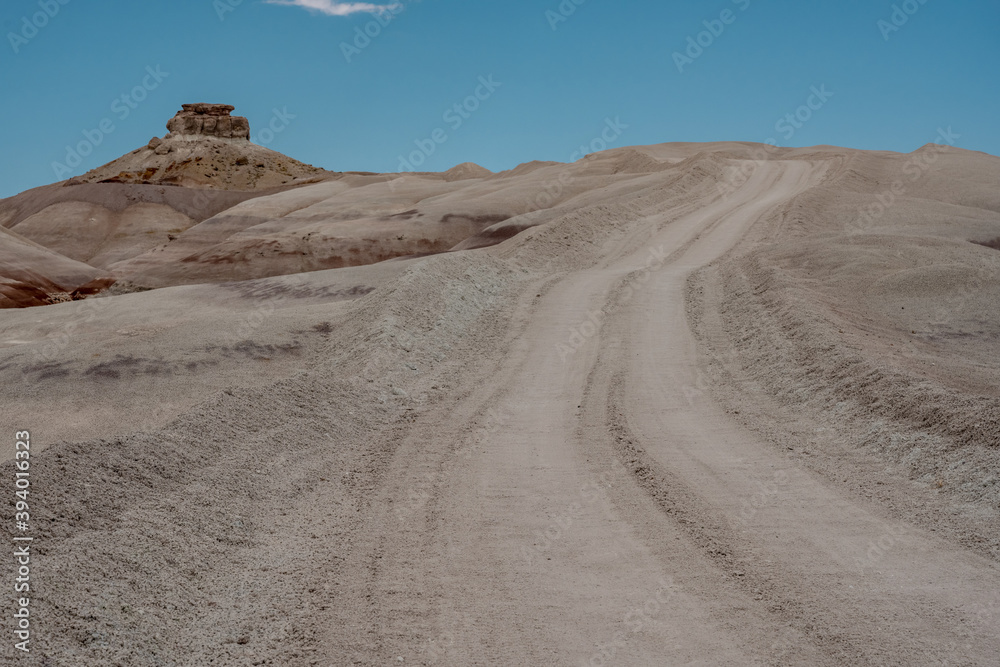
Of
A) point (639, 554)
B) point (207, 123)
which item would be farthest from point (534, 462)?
point (207, 123)

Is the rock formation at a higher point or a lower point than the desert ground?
higher

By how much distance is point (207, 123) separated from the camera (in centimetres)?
10731

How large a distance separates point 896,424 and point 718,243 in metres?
16.5

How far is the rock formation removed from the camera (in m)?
107

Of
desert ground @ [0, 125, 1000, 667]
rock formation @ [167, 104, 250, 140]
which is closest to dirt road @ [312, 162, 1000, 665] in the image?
desert ground @ [0, 125, 1000, 667]

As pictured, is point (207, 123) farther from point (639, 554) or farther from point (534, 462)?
point (639, 554)

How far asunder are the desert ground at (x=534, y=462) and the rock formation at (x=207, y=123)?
89858 mm

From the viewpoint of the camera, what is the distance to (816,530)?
25.8 feet

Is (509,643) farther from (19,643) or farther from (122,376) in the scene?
(122,376)

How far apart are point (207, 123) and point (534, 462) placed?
4298 inches

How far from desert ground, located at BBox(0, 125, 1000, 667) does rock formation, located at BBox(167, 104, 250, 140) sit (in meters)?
89.9

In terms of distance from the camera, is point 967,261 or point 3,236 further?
point 3,236

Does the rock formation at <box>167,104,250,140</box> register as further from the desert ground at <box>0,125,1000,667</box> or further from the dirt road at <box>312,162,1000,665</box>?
the dirt road at <box>312,162,1000,665</box>

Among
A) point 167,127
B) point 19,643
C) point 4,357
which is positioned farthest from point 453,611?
point 167,127
